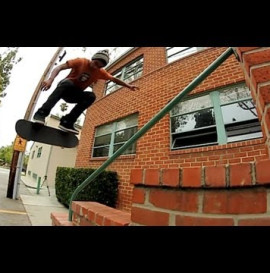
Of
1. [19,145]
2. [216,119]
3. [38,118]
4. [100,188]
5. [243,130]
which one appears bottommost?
[100,188]

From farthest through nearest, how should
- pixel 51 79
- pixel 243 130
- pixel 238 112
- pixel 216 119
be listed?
1. pixel 216 119
2. pixel 238 112
3. pixel 243 130
4. pixel 51 79

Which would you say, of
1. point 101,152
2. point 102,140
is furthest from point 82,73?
point 102,140

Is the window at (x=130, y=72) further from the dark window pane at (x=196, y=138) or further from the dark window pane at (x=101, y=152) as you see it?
the dark window pane at (x=196, y=138)

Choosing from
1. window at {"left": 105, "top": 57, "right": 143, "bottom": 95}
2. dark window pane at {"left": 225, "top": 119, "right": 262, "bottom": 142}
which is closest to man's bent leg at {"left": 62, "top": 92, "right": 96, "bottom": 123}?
dark window pane at {"left": 225, "top": 119, "right": 262, "bottom": 142}

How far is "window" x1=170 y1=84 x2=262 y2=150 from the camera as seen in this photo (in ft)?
14.3

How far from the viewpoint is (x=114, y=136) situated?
7609mm

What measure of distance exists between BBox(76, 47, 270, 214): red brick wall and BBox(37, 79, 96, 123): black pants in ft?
5.26

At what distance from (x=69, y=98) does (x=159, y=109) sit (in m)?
Answer: 3.56

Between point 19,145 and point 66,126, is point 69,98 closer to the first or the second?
point 66,126

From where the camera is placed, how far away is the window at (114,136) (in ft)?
22.7
